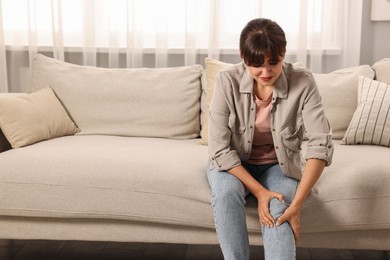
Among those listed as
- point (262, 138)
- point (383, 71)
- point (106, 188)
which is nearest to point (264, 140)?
point (262, 138)

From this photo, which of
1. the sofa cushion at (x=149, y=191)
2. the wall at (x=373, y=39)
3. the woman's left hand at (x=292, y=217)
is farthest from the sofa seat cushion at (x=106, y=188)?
the wall at (x=373, y=39)

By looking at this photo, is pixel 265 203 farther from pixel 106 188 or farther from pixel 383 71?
pixel 383 71

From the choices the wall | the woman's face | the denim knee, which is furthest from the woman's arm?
the wall

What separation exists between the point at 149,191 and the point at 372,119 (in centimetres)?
107

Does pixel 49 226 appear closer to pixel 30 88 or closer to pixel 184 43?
pixel 30 88

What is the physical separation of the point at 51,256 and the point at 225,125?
3.53 ft

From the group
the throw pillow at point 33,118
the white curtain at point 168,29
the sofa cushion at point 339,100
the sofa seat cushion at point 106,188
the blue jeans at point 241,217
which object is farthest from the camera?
the white curtain at point 168,29

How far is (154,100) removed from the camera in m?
2.74

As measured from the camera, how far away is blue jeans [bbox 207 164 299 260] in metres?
1.73

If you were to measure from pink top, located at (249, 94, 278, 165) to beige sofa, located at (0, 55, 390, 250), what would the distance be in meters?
0.16

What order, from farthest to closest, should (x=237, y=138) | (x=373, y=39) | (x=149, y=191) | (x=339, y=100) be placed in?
(x=373, y=39)
(x=339, y=100)
(x=149, y=191)
(x=237, y=138)

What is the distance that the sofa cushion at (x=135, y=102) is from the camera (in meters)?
2.73

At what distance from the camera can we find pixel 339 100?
2.67m

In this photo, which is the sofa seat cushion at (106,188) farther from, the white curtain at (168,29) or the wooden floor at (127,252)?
the white curtain at (168,29)
